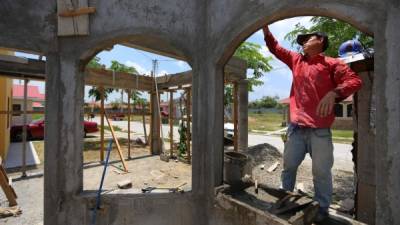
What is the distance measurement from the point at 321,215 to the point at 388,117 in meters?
1.25

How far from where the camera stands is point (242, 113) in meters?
9.08

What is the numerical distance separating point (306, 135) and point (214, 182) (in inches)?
52.6

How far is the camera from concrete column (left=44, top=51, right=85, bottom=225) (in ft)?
12.4

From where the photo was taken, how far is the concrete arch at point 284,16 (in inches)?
93.2

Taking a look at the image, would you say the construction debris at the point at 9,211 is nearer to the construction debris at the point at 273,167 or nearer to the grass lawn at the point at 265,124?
the construction debris at the point at 273,167

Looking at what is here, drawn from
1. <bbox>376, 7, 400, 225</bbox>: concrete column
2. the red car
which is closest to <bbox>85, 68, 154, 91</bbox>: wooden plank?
<bbox>376, 7, 400, 225</bbox>: concrete column

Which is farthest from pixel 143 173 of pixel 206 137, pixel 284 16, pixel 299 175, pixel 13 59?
pixel 284 16

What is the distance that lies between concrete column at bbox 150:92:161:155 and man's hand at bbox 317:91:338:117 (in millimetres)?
9459

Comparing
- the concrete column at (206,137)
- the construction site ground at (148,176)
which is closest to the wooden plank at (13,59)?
the construction site ground at (148,176)

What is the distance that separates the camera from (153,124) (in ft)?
39.7

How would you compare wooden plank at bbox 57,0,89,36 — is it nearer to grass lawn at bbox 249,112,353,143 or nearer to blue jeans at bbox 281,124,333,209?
blue jeans at bbox 281,124,333,209

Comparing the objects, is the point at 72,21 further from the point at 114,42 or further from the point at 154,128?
the point at 154,128

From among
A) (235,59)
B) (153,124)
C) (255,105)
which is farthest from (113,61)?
(255,105)

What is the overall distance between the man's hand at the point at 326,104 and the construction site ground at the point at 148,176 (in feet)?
11.8
